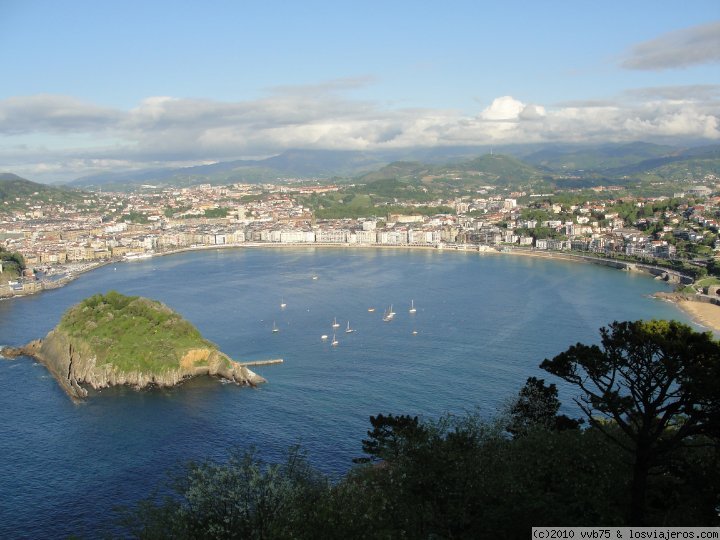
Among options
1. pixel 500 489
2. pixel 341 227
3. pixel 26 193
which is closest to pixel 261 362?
pixel 500 489

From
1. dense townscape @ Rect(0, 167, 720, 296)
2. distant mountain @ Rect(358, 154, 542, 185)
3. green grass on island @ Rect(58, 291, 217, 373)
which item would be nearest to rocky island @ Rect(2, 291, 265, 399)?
green grass on island @ Rect(58, 291, 217, 373)

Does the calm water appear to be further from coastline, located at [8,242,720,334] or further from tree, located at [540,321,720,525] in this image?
tree, located at [540,321,720,525]

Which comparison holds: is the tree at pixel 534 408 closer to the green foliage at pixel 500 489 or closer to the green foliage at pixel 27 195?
the green foliage at pixel 500 489

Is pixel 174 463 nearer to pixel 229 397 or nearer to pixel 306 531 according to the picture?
pixel 229 397

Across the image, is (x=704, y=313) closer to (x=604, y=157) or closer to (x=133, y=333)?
(x=133, y=333)

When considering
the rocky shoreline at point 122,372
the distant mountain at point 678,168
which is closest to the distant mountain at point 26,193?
the rocky shoreline at point 122,372
